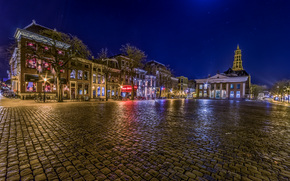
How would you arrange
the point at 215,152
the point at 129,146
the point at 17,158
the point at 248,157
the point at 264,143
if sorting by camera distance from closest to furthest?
the point at 17,158
the point at 248,157
the point at 215,152
the point at 129,146
the point at 264,143

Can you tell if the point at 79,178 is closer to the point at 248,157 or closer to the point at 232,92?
the point at 248,157

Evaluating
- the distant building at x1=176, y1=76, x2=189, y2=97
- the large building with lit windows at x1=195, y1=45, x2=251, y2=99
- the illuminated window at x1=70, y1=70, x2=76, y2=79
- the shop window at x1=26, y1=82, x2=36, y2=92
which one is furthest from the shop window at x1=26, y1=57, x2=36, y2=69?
the large building with lit windows at x1=195, y1=45, x2=251, y2=99

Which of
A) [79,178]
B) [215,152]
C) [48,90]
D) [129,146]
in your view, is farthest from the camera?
[48,90]

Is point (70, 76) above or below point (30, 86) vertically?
above

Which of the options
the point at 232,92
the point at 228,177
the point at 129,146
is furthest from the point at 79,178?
the point at 232,92

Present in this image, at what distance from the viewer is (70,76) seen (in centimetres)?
3003

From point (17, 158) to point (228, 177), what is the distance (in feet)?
17.6

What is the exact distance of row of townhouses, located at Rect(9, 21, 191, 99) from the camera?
23.0 m

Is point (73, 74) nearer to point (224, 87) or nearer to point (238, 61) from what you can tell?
point (224, 87)

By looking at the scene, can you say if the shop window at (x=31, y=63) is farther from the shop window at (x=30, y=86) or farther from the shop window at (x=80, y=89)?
the shop window at (x=80, y=89)

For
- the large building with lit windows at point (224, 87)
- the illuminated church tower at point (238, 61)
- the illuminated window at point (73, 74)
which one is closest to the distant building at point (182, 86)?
the large building with lit windows at point (224, 87)

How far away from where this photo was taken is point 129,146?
13.8 ft

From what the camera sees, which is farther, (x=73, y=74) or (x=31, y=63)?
(x=73, y=74)

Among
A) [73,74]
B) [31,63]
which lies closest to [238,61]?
[73,74]
